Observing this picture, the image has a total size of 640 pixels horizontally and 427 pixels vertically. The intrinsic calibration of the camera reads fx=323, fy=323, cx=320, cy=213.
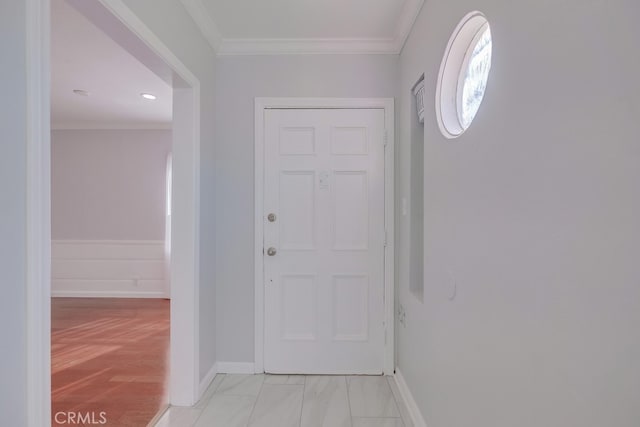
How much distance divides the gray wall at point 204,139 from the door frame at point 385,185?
314 mm

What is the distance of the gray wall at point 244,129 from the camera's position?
238 centimetres

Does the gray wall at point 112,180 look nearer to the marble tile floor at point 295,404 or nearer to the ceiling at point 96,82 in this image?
the ceiling at point 96,82

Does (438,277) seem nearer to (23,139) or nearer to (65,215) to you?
(23,139)

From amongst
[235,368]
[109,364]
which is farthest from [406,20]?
[109,364]

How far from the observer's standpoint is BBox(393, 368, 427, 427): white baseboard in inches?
69.7

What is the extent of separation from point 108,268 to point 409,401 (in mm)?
4399

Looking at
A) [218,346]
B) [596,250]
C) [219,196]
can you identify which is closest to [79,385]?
[218,346]

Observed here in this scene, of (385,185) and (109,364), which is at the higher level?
(385,185)

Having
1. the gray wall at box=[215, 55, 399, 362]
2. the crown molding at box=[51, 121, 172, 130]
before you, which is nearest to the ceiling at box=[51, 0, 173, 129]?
the crown molding at box=[51, 121, 172, 130]

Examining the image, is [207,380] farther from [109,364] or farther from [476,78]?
[476,78]

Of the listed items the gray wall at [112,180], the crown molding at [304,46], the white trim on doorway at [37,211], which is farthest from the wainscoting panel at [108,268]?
the white trim on doorway at [37,211]

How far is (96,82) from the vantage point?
3041 mm

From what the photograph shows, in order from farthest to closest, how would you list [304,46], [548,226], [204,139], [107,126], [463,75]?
[107,126]
[304,46]
[204,139]
[463,75]
[548,226]

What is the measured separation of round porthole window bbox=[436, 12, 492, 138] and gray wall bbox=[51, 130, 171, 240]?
13.1 ft
